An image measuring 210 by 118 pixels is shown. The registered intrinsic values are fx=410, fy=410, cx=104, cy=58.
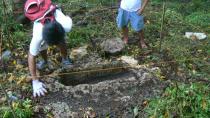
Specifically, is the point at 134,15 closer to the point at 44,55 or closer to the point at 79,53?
the point at 79,53

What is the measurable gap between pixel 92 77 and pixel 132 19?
115cm

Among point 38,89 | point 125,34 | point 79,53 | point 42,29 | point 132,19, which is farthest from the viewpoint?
point 125,34

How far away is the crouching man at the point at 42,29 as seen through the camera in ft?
15.0

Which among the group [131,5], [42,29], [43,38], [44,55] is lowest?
[44,55]

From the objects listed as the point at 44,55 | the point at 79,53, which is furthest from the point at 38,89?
the point at 79,53

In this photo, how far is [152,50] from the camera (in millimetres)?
5914

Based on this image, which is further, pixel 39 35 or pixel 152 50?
pixel 152 50

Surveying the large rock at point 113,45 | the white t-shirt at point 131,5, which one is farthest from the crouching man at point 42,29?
the white t-shirt at point 131,5

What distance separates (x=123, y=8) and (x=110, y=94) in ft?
5.24

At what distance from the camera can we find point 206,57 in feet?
19.1

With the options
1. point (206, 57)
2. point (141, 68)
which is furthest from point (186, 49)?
point (141, 68)

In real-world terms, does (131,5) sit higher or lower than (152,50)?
higher

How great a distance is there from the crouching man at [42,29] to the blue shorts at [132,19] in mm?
1291

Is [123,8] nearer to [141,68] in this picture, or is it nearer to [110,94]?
[141,68]
